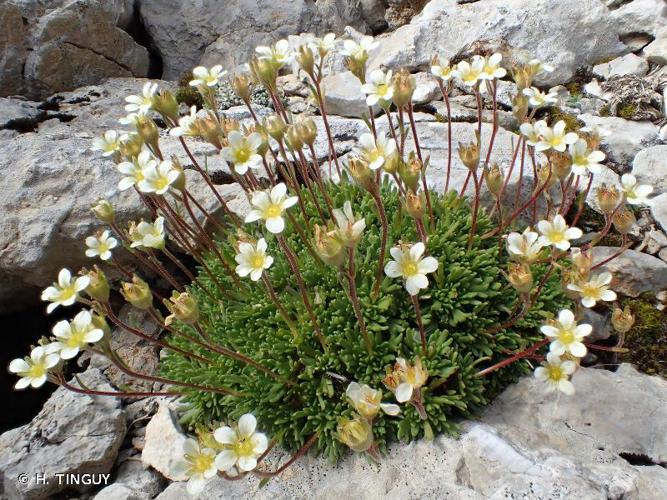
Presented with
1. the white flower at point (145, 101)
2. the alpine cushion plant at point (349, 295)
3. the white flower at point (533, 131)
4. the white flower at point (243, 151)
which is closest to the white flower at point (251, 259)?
the alpine cushion plant at point (349, 295)

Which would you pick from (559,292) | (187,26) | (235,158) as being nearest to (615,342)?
(559,292)

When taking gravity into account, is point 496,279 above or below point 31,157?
below

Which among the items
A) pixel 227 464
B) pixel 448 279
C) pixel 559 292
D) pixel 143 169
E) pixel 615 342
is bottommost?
pixel 615 342

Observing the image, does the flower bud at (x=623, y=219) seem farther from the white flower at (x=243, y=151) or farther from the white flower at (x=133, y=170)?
the white flower at (x=133, y=170)

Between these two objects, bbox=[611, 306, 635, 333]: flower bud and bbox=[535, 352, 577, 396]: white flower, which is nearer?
bbox=[535, 352, 577, 396]: white flower

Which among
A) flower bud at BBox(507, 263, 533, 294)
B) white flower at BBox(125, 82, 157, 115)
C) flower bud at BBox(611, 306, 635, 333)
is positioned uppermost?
white flower at BBox(125, 82, 157, 115)

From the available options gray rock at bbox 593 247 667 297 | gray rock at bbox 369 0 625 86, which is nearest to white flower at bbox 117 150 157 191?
gray rock at bbox 593 247 667 297

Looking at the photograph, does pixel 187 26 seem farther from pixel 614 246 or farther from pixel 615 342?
pixel 615 342

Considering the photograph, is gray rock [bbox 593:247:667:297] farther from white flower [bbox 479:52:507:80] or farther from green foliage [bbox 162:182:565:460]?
white flower [bbox 479:52:507:80]
